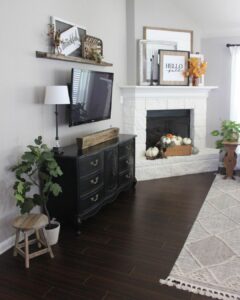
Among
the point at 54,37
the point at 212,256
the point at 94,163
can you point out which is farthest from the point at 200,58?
the point at 212,256

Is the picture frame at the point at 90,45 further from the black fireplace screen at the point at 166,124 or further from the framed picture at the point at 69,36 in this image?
the black fireplace screen at the point at 166,124

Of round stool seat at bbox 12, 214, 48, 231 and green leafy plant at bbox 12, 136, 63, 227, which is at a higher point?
green leafy plant at bbox 12, 136, 63, 227

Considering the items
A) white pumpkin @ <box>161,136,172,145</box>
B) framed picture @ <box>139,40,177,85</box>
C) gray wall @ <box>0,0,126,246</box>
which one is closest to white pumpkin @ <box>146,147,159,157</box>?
white pumpkin @ <box>161,136,172,145</box>

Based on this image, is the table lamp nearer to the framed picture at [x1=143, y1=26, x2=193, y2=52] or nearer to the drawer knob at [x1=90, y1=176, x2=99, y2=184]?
the drawer knob at [x1=90, y1=176, x2=99, y2=184]

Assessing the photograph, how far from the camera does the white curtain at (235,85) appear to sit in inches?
214

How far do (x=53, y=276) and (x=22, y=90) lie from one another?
1.61 meters

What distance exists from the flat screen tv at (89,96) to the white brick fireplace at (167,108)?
2.42ft

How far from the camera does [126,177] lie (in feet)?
14.0

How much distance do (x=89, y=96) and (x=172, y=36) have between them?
2.25 meters

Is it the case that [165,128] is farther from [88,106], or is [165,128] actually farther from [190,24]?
[88,106]

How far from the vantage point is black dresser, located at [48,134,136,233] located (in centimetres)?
→ 309

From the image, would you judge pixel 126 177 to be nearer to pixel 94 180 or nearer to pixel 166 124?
pixel 94 180

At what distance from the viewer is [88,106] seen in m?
3.77

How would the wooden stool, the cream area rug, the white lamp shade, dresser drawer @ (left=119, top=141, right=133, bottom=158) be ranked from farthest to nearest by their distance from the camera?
1. dresser drawer @ (left=119, top=141, right=133, bottom=158)
2. the white lamp shade
3. the wooden stool
4. the cream area rug
